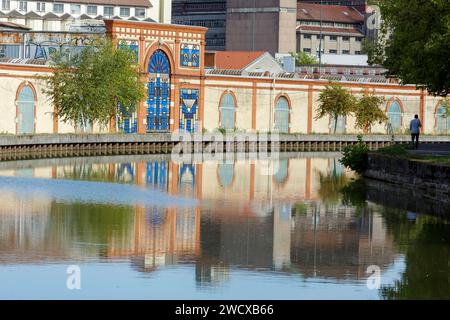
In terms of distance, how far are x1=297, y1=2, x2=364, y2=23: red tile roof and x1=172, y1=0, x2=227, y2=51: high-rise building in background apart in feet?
33.4

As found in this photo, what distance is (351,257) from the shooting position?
27.5m

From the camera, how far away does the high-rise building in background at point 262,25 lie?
507 ft

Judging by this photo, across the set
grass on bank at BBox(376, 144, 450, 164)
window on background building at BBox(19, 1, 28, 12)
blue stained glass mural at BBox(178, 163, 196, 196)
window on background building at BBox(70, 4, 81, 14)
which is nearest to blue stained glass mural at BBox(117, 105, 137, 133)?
blue stained glass mural at BBox(178, 163, 196, 196)

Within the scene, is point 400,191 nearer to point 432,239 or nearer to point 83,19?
point 432,239

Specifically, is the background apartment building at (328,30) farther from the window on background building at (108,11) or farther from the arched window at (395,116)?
the arched window at (395,116)

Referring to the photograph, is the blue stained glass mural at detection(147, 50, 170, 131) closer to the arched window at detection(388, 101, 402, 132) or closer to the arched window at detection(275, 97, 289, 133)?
the arched window at detection(275, 97, 289, 133)

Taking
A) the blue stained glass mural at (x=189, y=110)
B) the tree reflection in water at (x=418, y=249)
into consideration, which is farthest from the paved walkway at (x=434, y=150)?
the blue stained glass mural at (x=189, y=110)

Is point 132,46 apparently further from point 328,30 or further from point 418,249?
point 328,30

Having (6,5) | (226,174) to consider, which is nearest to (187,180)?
(226,174)

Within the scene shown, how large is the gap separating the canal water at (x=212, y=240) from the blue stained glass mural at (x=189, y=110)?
119 ft

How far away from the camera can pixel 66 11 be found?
421ft

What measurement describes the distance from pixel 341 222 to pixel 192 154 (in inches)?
1470

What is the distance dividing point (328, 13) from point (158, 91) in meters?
90.5
